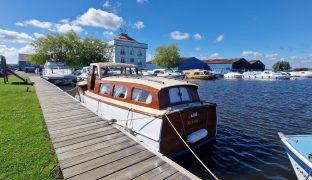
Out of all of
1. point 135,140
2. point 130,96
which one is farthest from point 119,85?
point 135,140

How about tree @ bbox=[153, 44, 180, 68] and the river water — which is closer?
the river water

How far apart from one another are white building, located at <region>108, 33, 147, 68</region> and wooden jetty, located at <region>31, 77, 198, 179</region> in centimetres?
5677

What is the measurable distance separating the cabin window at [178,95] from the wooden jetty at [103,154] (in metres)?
2.11

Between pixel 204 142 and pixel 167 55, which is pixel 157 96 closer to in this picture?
pixel 204 142

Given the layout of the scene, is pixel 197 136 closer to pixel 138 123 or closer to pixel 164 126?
pixel 164 126

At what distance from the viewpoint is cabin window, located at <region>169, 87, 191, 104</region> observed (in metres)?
7.85

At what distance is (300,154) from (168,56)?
66.0m

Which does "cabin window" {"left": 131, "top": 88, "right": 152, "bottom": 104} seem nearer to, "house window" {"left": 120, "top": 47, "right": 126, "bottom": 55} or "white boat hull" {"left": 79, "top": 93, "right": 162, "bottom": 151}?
"white boat hull" {"left": 79, "top": 93, "right": 162, "bottom": 151}

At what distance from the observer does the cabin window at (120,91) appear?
883 cm

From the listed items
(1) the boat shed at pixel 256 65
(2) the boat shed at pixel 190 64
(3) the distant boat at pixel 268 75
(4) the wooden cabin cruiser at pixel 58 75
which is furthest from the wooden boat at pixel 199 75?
(1) the boat shed at pixel 256 65

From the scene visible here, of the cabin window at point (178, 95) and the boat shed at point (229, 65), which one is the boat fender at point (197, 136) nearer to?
the cabin window at point (178, 95)

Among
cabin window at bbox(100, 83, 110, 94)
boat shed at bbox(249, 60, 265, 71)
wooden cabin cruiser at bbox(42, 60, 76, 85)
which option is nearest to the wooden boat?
wooden cabin cruiser at bbox(42, 60, 76, 85)

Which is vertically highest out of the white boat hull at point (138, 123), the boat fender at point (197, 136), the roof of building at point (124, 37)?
the roof of building at point (124, 37)

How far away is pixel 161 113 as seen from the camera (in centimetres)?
683
